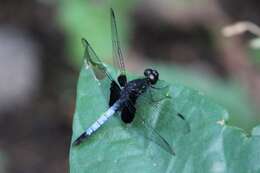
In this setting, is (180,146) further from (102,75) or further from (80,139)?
(102,75)

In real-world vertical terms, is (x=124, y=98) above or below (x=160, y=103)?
below

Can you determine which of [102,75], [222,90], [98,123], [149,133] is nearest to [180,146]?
[149,133]

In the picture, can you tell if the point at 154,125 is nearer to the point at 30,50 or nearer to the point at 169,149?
the point at 169,149

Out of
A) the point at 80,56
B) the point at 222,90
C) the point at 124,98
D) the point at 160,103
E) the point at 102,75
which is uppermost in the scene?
the point at 102,75

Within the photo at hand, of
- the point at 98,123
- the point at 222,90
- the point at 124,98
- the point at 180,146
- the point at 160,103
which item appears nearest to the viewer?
the point at 180,146

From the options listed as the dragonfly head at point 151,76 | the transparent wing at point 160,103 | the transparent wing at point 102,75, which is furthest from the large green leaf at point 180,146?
the dragonfly head at point 151,76

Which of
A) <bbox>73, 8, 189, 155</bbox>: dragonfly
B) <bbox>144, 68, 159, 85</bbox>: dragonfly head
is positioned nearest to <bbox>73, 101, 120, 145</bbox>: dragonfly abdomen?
<bbox>73, 8, 189, 155</bbox>: dragonfly

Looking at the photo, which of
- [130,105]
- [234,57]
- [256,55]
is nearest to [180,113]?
[130,105]
